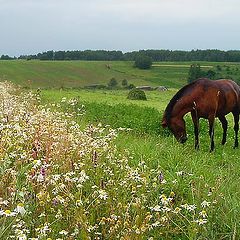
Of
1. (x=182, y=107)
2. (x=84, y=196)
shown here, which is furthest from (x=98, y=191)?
(x=182, y=107)

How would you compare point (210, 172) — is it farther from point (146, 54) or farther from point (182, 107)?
point (146, 54)

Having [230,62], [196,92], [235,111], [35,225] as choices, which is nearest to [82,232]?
[35,225]

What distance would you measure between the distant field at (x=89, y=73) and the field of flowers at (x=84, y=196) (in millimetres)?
77694

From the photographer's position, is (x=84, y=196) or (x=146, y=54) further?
(x=146, y=54)

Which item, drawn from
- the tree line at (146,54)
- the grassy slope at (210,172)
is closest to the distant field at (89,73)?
the tree line at (146,54)

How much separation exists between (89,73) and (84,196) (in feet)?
314

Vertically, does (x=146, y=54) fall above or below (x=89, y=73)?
above

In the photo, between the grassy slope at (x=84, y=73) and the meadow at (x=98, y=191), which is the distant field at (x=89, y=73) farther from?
the meadow at (x=98, y=191)

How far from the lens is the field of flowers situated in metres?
4.26

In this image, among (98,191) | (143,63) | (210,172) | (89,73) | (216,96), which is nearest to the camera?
(98,191)

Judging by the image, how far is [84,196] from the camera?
17.6 ft

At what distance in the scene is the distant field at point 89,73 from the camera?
88625 mm

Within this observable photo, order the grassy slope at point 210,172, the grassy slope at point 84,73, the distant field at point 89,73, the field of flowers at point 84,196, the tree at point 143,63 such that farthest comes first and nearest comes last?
the tree at point 143,63
the grassy slope at point 84,73
the distant field at point 89,73
the grassy slope at point 210,172
the field of flowers at point 84,196

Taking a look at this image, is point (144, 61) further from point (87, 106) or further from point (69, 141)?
point (69, 141)
